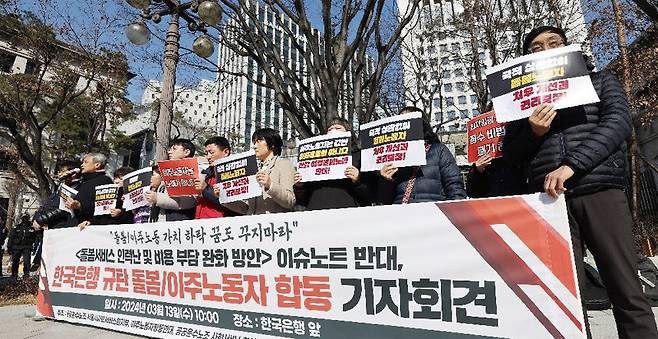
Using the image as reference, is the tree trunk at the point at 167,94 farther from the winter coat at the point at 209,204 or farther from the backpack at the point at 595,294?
the backpack at the point at 595,294

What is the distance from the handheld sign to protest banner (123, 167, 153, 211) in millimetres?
215

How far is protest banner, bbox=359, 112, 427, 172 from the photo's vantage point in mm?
3096

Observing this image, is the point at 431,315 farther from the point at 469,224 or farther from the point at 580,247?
the point at 580,247

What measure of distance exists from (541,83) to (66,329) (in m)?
4.86

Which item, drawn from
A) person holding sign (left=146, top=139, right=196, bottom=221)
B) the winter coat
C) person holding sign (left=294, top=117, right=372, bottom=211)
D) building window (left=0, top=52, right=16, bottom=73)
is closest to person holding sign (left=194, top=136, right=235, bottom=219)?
the winter coat

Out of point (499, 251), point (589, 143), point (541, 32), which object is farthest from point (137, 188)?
point (589, 143)

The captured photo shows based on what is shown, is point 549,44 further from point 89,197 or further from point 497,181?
point 89,197

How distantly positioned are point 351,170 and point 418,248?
1.27 meters

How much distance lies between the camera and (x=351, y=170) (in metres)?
3.49

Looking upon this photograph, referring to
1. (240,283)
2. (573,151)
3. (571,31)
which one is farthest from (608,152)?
(571,31)

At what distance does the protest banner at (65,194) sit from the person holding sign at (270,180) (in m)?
2.32

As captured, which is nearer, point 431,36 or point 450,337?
point 450,337

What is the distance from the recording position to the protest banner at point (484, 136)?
377 centimetres

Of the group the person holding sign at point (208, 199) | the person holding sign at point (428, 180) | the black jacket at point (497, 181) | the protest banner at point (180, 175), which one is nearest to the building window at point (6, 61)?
the protest banner at point (180, 175)
